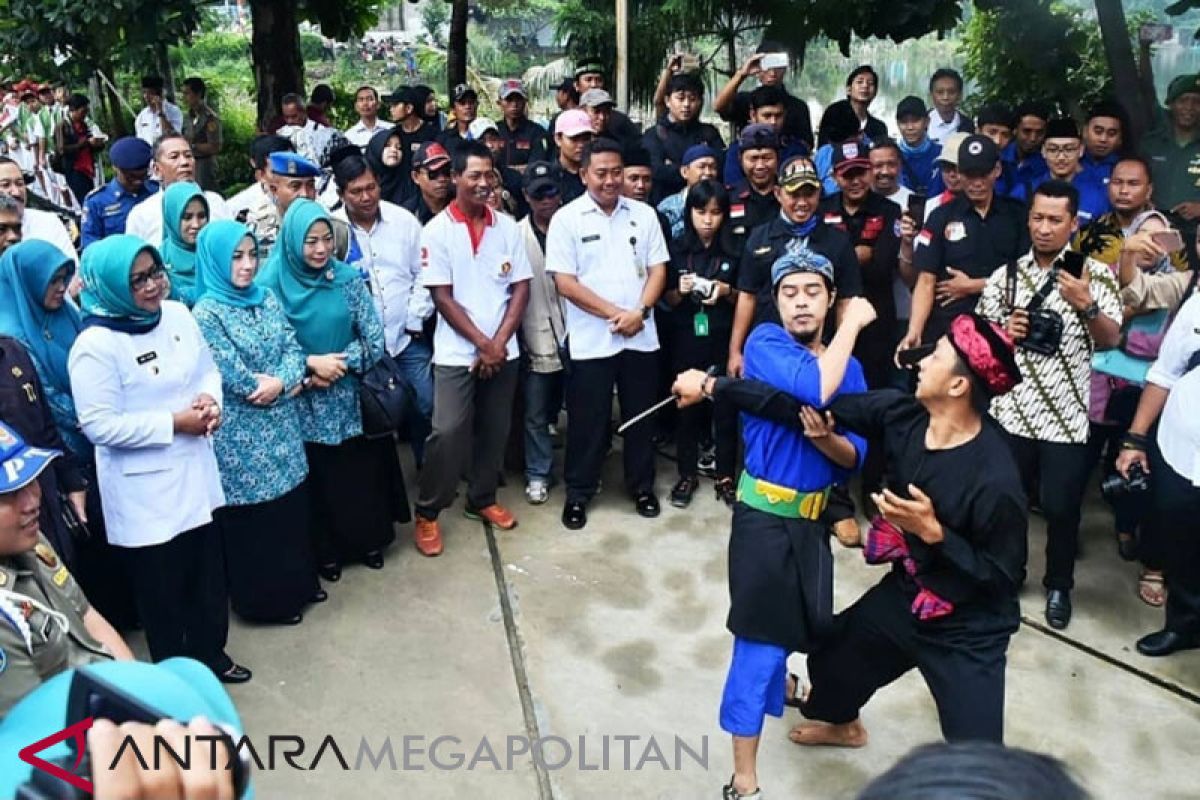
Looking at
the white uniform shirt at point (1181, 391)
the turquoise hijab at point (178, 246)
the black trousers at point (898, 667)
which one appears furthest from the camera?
the turquoise hijab at point (178, 246)

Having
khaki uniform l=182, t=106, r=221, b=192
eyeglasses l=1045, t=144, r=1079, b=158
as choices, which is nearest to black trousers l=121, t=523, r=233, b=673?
eyeglasses l=1045, t=144, r=1079, b=158

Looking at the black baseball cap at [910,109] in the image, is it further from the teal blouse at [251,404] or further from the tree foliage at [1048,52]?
the teal blouse at [251,404]

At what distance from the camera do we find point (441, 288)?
4.82 meters

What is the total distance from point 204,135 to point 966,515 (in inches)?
379

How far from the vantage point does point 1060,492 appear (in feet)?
13.9

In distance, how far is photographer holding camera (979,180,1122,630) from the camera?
3.98 metres

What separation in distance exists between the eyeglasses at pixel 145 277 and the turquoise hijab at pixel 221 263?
43cm

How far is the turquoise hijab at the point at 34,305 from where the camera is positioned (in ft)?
11.5

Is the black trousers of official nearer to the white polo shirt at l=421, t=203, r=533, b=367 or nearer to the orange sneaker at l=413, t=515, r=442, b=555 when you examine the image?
the white polo shirt at l=421, t=203, r=533, b=367

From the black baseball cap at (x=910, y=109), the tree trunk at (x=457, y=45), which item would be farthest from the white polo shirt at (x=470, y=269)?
the tree trunk at (x=457, y=45)

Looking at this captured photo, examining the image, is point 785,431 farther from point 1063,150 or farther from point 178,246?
point 1063,150

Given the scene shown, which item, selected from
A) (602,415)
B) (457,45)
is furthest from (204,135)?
(602,415)

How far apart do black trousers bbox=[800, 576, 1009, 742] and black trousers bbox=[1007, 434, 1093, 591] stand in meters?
1.29

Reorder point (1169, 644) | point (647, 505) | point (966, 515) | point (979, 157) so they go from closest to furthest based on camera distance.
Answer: point (966, 515)
point (1169, 644)
point (979, 157)
point (647, 505)
